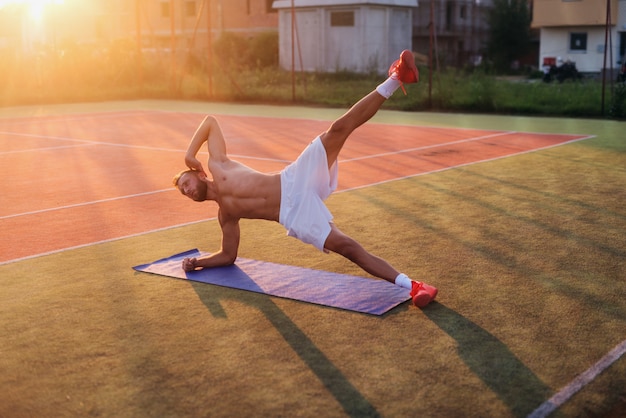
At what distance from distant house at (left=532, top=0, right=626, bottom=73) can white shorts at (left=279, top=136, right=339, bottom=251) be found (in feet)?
102

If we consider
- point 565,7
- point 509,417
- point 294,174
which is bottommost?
point 509,417

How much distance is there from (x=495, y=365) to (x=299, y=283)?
1.70 m

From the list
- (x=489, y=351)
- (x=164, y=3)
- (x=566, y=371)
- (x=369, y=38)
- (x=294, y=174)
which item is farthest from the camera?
(x=164, y=3)

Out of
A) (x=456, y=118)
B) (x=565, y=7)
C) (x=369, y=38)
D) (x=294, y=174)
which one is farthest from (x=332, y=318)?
(x=565, y=7)

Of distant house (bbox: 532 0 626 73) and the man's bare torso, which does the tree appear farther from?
the man's bare torso

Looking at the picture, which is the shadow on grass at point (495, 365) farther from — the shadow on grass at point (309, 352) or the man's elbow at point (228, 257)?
the man's elbow at point (228, 257)

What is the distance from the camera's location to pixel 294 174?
502cm

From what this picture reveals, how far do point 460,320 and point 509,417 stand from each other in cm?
122

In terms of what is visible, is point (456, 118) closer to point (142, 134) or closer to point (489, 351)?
point (142, 134)

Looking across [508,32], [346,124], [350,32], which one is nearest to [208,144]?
[346,124]

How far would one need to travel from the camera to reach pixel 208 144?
5578 mm

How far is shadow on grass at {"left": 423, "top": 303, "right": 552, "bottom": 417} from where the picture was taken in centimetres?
346

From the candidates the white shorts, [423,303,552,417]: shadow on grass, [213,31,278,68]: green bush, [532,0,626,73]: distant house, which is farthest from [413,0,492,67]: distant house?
[423,303,552,417]: shadow on grass

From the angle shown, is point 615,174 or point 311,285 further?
point 615,174
